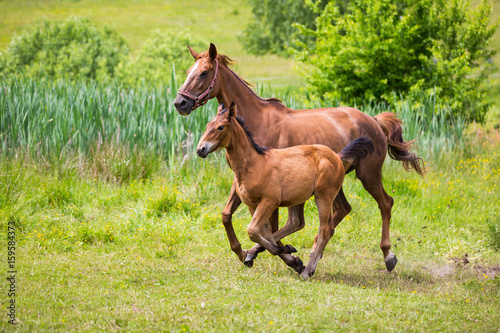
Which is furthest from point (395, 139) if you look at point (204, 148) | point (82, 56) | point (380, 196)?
point (82, 56)

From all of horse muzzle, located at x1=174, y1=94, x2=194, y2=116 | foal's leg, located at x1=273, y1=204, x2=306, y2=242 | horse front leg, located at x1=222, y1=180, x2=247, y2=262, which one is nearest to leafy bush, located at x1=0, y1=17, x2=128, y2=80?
horse muzzle, located at x1=174, y1=94, x2=194, y2=116

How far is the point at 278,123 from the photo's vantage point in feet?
21.2

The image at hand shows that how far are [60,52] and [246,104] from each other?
17326mm

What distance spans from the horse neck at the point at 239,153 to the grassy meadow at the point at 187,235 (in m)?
1.24

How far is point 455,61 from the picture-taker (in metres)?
12.8

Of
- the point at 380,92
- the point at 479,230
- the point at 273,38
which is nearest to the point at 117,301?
the point at 479,230

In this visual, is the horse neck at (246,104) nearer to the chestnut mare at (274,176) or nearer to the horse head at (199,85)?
the horse head at (199,85)

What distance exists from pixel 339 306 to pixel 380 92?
32.9ft

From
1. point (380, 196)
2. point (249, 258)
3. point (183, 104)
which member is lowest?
point (249, 258)

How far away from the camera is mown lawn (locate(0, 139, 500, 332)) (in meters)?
4.68

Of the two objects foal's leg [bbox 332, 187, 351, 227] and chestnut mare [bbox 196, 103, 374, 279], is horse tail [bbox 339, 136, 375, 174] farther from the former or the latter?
foal's leg [bbox 332, 187, 351, 227]

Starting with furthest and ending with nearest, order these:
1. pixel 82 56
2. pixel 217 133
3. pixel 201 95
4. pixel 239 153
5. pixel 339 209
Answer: pixel 82 56, pixel 339 209, pixel 201 95, pixel 239 153, pixel 217 133

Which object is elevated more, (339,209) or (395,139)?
(395,139)

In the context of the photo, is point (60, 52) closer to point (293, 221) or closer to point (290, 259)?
point (293, 221)
